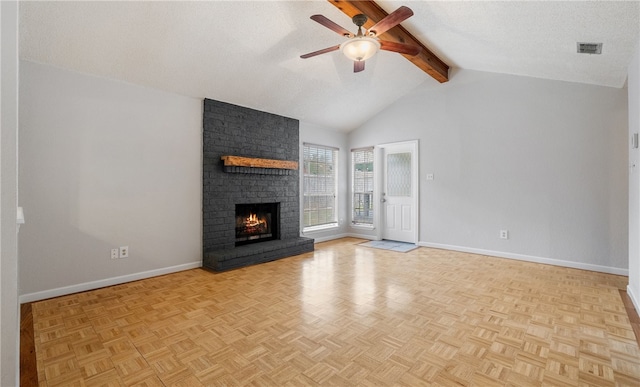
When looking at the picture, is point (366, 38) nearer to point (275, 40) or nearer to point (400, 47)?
point (400, 47)

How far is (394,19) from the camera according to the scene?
2395 millimetres

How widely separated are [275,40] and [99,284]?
3.36 m

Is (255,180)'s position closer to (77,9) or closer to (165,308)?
(165,308)

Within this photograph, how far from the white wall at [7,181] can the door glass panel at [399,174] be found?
5.31 m

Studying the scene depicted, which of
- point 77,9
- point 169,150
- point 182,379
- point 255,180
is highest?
point 77,9

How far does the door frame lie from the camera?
5.36 metres

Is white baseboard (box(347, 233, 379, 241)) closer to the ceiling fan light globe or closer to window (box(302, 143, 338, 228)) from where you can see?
window (box(302, 143, 338, 228))

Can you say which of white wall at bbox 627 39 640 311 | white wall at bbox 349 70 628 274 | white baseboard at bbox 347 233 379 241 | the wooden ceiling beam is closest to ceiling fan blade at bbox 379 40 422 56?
the wooden ceiling beam

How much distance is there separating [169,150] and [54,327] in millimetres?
2163

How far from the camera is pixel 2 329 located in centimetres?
98

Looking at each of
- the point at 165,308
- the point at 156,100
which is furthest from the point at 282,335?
the point at 156,100

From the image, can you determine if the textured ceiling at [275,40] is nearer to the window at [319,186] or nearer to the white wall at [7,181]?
the window at [319,186]

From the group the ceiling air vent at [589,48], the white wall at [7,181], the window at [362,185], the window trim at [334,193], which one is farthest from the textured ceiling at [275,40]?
the window at [362,185]

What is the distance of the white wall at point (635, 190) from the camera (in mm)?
2600
